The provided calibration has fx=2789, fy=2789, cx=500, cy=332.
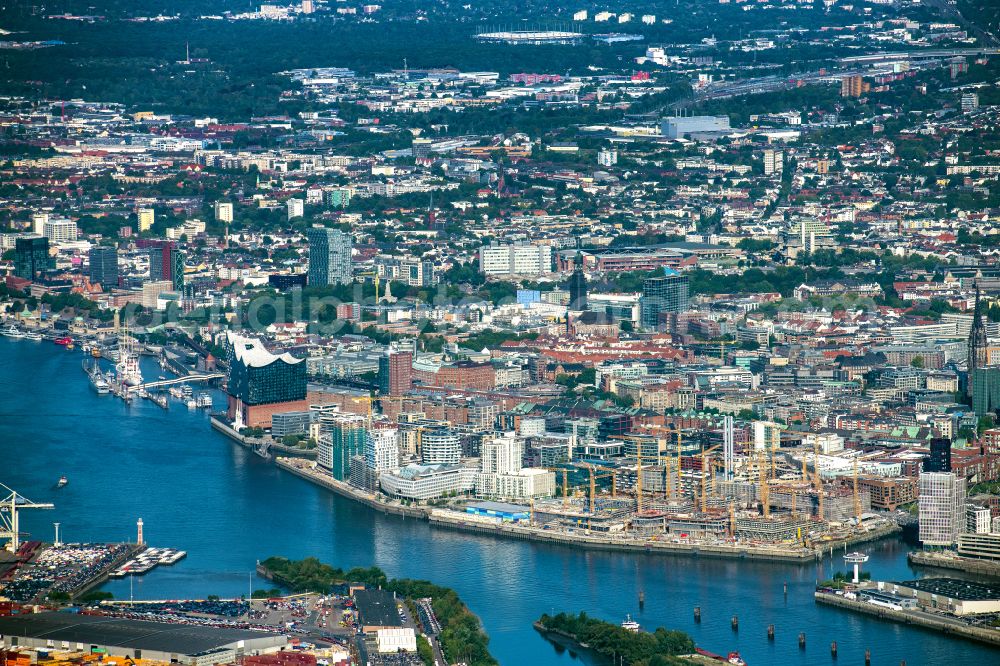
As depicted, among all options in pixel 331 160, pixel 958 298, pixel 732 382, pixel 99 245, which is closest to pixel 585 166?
pixel 331 160

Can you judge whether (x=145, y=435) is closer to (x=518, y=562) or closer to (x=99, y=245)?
(x=518, y=562)

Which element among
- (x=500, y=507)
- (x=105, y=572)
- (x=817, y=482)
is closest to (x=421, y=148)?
(x=500, y=507)

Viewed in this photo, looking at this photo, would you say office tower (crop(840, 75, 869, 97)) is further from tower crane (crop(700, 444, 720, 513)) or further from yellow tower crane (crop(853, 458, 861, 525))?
yellow tower crane (crop(853, 458, 861, 525))

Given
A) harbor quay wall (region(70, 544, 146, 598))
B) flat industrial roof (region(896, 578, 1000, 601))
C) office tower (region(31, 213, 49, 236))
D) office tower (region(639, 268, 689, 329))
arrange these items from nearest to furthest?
1. flat industrial roof (region(896, 578, 1000, 601))
2. harbor quay wall (region(70, 544, 146, 598))
3. office tower (region(639, 268, 689, 329))
4. office tower (region(31, 213, 49, 236))

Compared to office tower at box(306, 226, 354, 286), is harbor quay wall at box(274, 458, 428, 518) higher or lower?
lower

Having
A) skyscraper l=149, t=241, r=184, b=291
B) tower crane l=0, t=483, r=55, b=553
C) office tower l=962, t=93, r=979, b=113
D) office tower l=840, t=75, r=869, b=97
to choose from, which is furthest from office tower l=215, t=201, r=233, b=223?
tower crane l=0, t=483, r=55, b=553

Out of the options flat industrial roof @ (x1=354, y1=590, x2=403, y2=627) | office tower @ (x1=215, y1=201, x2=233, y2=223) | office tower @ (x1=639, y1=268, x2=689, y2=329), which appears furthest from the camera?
office tower @ (x1=215, y1=201, x2=233, y2=223)

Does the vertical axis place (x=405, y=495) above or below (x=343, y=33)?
below
